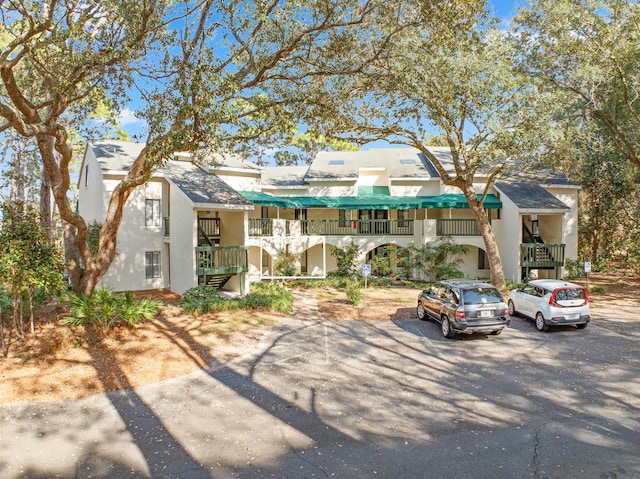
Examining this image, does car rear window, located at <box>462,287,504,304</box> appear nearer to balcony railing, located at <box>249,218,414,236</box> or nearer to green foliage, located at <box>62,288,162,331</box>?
green foliage, located at <box>62,288,162,331</box>

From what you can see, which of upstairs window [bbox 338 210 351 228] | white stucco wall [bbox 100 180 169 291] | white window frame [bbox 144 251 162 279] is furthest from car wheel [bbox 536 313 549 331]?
white window frame [bbox 144 251 162 279]

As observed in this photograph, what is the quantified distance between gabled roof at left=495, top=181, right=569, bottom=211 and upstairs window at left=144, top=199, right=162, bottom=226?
19216mm

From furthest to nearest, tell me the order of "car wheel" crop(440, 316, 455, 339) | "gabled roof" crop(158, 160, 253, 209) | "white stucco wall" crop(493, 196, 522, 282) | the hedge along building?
"white stucco wall" crop(493, 196, 522, 282) < the hedge along building < "gabled roof" crop(158, 160, 253, 209) < "car wheel" crop(440, 316, 455, 339)

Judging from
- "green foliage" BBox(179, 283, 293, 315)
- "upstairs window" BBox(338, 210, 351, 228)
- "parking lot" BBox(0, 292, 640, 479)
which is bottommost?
"parking lot" BBox(0, 292, 640, 479)

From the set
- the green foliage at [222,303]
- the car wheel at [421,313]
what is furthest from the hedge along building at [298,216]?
the car wheel at [421,313]

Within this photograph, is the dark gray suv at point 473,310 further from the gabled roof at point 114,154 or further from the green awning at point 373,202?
the gabled roof at point 114,154

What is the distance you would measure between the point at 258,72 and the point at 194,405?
10.5m

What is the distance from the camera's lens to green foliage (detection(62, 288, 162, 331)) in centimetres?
1159

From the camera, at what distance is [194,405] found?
24.9ft

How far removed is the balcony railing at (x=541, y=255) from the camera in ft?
70.7

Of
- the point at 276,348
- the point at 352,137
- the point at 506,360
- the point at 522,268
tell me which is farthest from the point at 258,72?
the point at 522,268

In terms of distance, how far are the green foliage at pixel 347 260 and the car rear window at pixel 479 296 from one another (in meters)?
12.4

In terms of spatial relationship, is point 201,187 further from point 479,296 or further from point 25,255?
point 479,296

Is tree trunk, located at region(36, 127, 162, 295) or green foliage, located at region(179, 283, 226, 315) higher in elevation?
tree trunk, located at region(36, 127, 162, 295)
